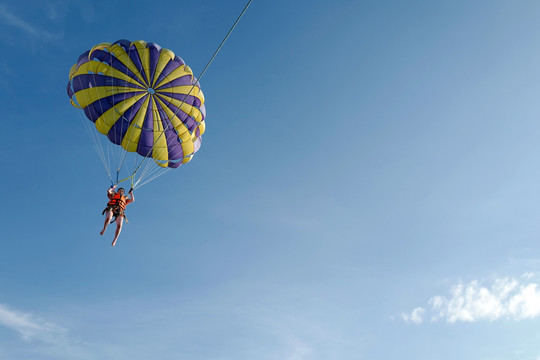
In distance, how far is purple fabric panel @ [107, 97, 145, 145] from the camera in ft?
49.4

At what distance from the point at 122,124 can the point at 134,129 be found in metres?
0.45

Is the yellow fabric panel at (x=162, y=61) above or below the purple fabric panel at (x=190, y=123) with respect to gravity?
above

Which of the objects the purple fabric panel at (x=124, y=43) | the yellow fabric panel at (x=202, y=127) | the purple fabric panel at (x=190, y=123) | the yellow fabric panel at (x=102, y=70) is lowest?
the purple fabric panel at (x=190, y=123)

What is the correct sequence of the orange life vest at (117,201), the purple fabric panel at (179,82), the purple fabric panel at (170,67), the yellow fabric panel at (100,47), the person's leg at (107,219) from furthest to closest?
the purple fabric panel at (179,82)
the purple fabric panel at (170,67)
the yellow fabric panel at (100,47)
the orange life vest at (117,201)
the person's leg at (107,219)

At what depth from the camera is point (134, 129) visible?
1523 cm

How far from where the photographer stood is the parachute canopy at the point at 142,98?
14.4 m

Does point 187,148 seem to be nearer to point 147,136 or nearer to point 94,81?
point 147,136

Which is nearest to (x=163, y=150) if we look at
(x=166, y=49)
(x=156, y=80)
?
(x=156, y=80)

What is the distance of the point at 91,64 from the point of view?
46.8 feet

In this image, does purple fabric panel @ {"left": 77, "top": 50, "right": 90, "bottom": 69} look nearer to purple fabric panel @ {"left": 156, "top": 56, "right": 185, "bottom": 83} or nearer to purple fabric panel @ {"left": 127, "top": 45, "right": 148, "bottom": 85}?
purple fabric panel @ {"left": 127, "top": 45, "right": 148, "bottom": 85}

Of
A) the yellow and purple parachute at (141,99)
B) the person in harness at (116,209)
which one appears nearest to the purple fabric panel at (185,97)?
the yellow and purple parachute at (141,99)

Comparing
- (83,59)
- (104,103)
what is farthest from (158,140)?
(83,59)

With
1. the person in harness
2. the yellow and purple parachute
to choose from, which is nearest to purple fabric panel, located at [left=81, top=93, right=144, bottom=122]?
the yellow and purple parachute

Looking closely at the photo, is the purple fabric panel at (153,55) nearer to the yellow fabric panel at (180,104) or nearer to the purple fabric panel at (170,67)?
the purple fabric panel at (170,67)
